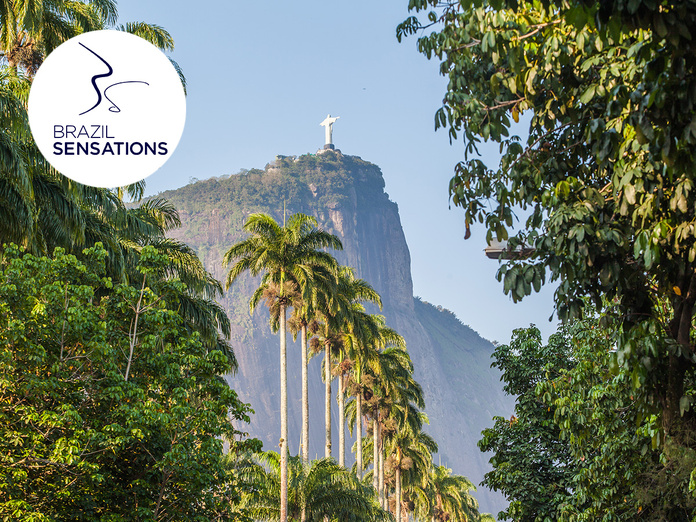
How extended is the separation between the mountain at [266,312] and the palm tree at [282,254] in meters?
118

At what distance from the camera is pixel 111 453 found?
39.9 feet

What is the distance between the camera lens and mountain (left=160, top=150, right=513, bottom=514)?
156 metres

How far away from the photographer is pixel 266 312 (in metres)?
168

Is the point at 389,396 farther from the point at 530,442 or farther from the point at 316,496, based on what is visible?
the point at 530,442

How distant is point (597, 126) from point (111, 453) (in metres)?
9.49

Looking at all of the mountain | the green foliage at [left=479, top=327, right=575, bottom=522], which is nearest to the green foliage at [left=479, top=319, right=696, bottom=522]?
the green foliage at [left=479, top=327, right=575, bottom=522]

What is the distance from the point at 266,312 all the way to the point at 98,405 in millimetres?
156611

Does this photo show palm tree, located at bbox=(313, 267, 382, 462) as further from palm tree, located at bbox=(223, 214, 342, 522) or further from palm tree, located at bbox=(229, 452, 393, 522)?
palm tree, located at bbox=(229, 452, 393, 522)

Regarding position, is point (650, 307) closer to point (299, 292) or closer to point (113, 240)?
point (113, 240)

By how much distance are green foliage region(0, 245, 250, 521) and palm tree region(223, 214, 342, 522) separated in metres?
13.6

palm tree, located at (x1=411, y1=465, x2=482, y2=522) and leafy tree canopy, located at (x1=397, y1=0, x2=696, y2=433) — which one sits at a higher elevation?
palm tree, located at (x1=411, y1=465, x2=482, y2=522)

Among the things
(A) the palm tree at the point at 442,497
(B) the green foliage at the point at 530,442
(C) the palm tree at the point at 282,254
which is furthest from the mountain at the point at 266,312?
(B) the green foliage at the point at 530,442

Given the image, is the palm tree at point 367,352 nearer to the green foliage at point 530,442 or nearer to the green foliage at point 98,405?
the green foliage at point 530,442

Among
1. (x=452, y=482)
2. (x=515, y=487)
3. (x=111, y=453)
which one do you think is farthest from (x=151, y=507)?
(x=452, y=482)
